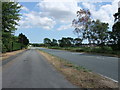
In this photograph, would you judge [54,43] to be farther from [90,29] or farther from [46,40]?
[90,29]

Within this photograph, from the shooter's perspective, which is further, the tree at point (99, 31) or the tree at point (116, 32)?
the tree at point (99, 31)

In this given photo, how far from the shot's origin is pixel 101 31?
45750 mm

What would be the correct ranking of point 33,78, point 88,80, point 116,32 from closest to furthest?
1. point 88,80
2. point 33,78
3. point 116,32

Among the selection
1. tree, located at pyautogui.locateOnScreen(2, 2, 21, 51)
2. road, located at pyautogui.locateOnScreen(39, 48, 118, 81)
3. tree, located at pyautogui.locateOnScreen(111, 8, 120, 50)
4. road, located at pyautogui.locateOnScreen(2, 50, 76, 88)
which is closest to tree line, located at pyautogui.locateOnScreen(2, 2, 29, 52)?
tree, located at pyautogui.locateOnScreen(2, 2, 21, 51)

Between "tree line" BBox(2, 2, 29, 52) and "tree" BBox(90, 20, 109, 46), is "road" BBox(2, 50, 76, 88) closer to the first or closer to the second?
"tree line" BBox(2, 2, 29, 52)

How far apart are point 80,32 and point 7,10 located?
25453mm

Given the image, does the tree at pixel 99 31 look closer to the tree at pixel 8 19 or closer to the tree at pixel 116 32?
the tree at pixel 116 32

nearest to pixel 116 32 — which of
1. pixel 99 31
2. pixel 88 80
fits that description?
pixel 99 31

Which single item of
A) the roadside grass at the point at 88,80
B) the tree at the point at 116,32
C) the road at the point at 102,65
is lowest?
the road at the point at 102,65

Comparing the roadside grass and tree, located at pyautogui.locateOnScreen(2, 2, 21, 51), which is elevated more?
tree, located at pyautogui.locateOnScreen(2, 2, 21, 51)

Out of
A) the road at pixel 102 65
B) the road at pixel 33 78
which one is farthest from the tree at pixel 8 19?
the road at pixel 33 78

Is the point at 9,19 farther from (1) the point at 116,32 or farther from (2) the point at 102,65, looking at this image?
(1) the point at 116,32

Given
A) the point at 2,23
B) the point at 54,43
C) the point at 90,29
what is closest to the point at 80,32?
the point at 90,29

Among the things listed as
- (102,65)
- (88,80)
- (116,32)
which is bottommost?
(102,65)
